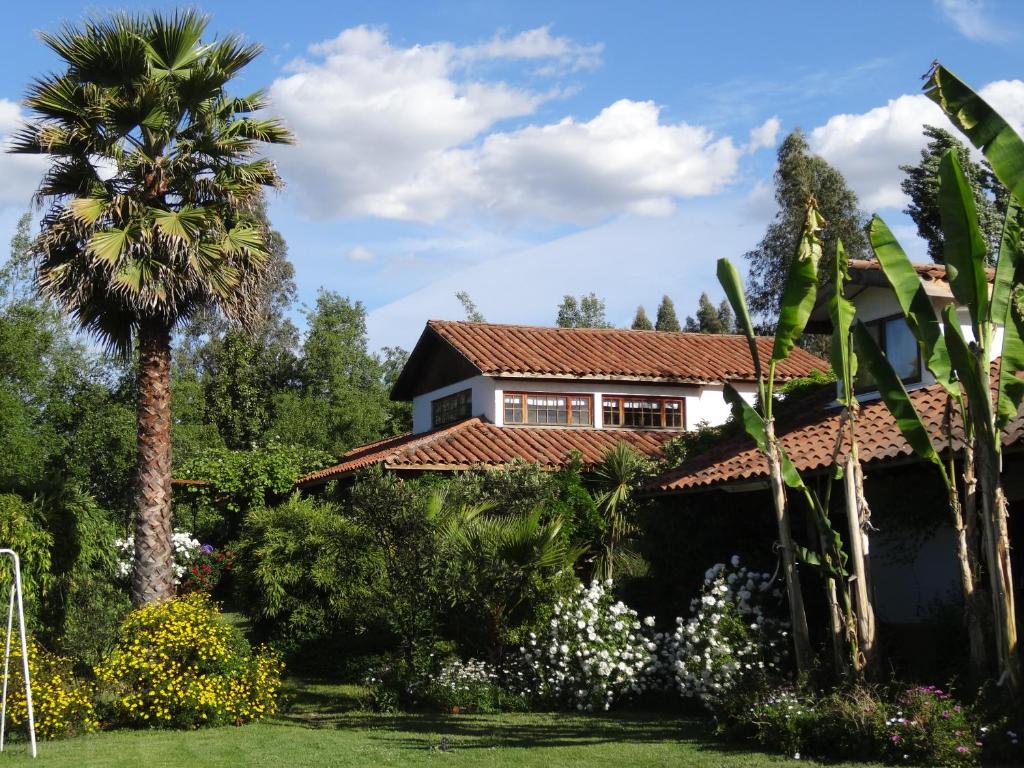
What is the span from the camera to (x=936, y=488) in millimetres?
12711

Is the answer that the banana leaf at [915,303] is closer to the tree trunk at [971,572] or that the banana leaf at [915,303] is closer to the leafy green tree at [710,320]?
the tree trunk at [971,572]

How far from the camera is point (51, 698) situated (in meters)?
12.5

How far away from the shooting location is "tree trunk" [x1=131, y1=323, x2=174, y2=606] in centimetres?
1567

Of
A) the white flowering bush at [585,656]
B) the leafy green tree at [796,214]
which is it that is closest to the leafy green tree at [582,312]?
the leafy green tree at [796,214]

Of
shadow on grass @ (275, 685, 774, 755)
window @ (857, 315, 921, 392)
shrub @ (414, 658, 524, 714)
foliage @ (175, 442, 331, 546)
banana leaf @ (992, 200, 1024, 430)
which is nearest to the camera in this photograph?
banana leaf @ (992, 200, 1024, 430)

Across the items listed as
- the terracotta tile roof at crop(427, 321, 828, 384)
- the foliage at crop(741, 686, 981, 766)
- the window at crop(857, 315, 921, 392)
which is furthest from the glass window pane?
the terracotta tile roof at crop(427, 321, 828, 384)

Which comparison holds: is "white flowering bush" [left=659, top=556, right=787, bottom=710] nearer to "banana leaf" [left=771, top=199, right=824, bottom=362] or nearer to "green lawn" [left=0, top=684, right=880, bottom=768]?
"green lawn" [left=0, top=684, right=880, bottom=768]

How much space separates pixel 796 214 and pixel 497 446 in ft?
75.4

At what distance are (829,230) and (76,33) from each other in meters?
31.3

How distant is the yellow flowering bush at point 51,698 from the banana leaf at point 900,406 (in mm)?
9768

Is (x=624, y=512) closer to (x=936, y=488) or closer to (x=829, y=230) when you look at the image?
(x=936, y=488)

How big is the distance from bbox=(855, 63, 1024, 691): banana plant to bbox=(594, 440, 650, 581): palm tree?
8.12m

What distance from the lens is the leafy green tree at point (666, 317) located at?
2835 inches

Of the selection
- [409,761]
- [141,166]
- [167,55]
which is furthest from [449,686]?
[167,55]
